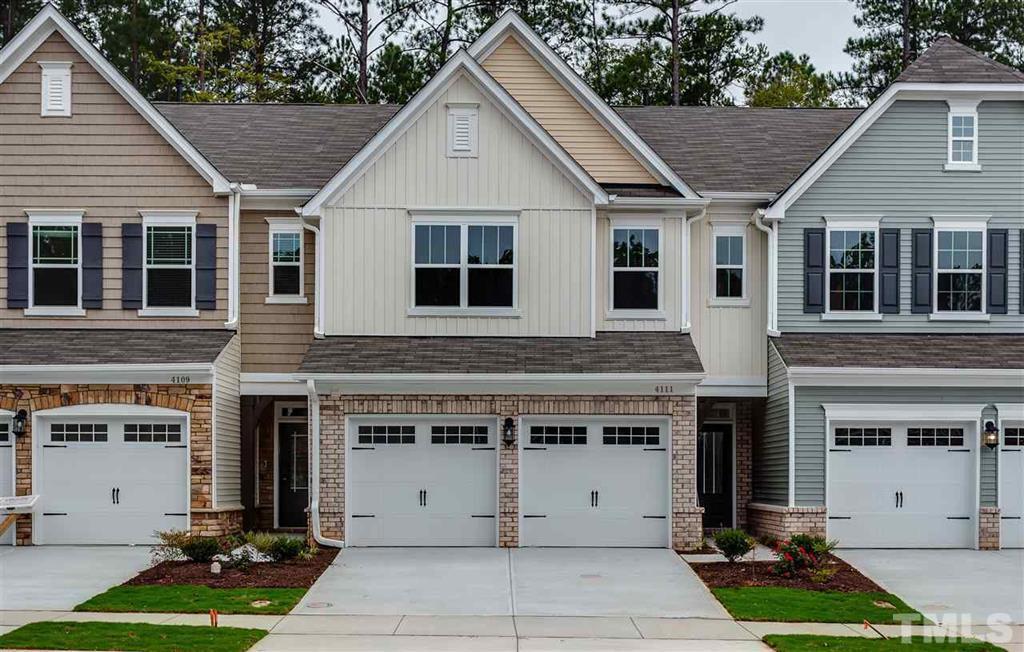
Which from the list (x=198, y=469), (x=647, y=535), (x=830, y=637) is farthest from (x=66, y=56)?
(x=830, y=637)

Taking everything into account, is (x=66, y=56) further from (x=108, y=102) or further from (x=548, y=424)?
(x=548, y=424)

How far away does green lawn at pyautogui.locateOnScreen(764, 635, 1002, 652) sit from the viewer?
51.1ft

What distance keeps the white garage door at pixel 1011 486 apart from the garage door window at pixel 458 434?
9.07 metres

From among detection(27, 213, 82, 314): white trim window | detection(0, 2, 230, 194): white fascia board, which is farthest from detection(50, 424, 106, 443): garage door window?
detection(0, 2, 230, 194): white fascia board

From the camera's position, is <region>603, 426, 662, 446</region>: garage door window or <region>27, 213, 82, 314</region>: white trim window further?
<region>27, 213, 82, 314</region>: white trim window

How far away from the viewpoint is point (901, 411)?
926 inches

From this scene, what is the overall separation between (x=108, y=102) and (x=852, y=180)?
529 inches

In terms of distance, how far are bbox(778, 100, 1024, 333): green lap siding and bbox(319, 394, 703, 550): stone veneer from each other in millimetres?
3190

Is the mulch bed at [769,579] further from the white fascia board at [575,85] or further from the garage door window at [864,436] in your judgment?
the white fascia board at [575,85]

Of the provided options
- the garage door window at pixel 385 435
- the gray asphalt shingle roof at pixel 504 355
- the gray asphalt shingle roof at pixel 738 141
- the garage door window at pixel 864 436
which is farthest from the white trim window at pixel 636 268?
the garage door window at pixel 385 435

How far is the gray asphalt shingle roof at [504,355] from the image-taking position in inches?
891

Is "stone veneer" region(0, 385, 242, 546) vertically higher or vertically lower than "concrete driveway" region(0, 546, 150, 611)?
higher

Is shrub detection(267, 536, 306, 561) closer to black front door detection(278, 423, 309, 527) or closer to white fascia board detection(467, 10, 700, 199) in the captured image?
black front door detection(278, 423, 309, 527)

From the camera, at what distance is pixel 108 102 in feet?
79.5
